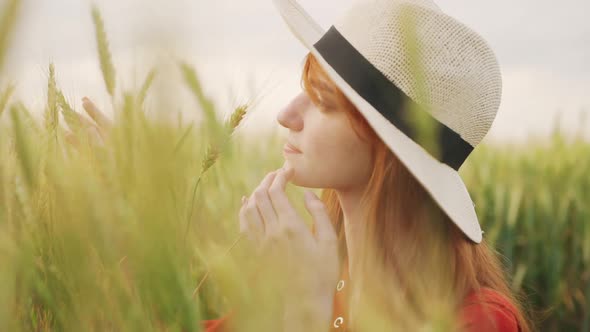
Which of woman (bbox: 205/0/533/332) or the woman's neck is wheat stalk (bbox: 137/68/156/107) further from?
the woman's neck

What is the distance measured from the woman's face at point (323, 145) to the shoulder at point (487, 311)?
0.29 metres

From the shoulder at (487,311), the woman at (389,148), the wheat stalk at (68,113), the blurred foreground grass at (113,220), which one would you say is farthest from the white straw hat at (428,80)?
the wheat stalk at (68,113)

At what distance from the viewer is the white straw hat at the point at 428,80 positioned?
99 centimetres

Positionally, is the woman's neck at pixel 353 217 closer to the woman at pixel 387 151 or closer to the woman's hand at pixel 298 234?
the woman at pixel 387 151

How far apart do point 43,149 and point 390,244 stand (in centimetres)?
68

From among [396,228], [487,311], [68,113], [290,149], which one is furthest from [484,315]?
[68,113]

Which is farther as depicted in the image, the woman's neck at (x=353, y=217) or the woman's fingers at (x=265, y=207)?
the woman's neck at (x=353, y=217)

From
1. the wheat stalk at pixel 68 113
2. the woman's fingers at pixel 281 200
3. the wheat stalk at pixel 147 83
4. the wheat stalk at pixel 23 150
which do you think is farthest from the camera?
the woman's fingers at pixel 281 200

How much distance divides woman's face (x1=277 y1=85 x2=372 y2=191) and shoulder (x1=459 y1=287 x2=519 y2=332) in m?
0.29

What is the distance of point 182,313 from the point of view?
1.27 feet

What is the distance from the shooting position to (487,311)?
0.97 m

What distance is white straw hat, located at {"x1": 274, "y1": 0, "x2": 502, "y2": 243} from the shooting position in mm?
989

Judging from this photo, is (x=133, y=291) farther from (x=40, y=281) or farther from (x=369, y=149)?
(x=369, y=149)

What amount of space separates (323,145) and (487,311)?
373mm
